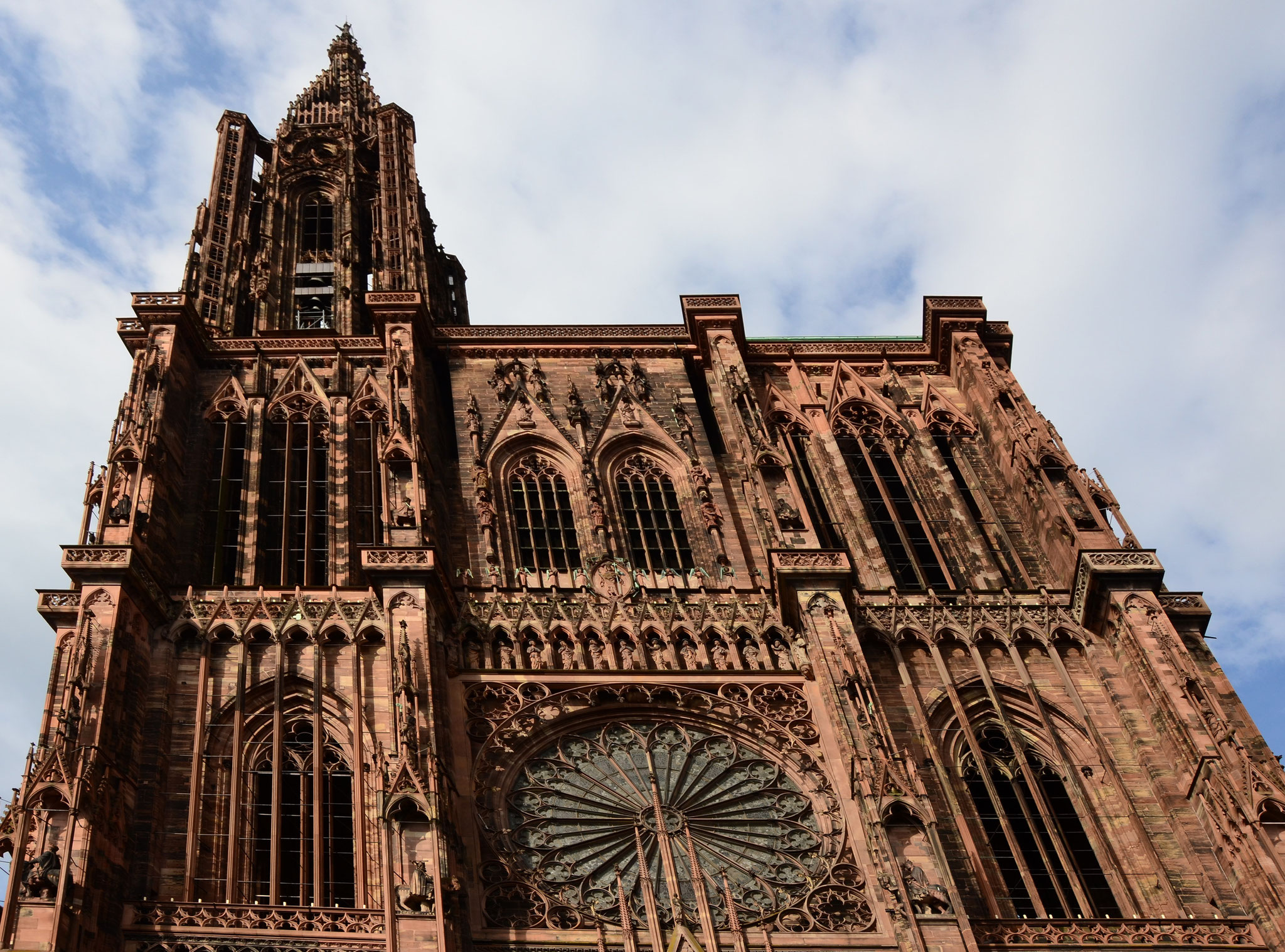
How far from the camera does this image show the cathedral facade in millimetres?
22297

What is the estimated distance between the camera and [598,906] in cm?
2291

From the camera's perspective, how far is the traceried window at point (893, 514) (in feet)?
99.1

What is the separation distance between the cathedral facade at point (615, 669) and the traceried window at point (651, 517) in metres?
0.10

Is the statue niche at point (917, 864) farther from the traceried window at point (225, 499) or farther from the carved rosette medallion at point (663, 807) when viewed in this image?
the traceried window at point (225, 499)

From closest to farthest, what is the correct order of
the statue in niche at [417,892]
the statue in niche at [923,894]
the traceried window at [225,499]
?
the statue in niche at [417,892]
the statue in niche at [923,894]
the traceried window at [225,499]

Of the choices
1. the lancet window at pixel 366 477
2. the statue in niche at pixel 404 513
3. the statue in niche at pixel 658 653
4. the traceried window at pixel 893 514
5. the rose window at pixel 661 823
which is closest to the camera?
the rose window at pixel 661 823

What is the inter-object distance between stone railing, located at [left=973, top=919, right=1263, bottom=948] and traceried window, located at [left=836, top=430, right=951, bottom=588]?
810 centimetres

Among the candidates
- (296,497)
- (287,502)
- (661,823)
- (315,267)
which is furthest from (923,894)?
(315,267)

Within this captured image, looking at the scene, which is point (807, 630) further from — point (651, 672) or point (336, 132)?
point (336, 132)

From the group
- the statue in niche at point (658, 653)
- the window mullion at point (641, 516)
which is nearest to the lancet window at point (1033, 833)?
the statue in niche at point (658, 653)

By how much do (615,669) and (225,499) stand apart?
29.8ft

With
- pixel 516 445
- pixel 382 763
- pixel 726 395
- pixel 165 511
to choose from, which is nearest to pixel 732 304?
pixel 726 395

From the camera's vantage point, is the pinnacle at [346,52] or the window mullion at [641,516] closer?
the window mullion at [641,516]

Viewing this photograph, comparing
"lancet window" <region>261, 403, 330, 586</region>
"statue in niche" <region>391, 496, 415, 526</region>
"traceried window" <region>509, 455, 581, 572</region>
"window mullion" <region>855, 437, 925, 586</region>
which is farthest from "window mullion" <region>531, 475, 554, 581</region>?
"window mullion" <region>855, 437, 925, 586</region>
